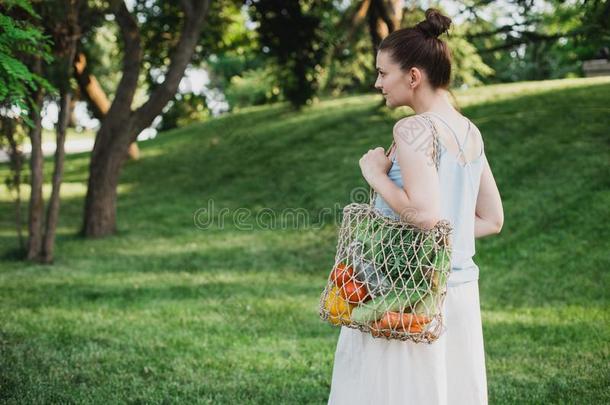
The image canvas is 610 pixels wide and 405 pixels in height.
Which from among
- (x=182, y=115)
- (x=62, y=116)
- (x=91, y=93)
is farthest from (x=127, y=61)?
(x=182, y=115)

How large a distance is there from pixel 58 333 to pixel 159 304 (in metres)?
1.44

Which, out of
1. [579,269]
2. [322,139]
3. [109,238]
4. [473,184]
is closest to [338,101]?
[322,139]

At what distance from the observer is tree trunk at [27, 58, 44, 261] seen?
898 cm

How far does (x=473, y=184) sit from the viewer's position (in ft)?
8.29

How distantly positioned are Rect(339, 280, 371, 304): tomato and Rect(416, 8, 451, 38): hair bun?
93 cm

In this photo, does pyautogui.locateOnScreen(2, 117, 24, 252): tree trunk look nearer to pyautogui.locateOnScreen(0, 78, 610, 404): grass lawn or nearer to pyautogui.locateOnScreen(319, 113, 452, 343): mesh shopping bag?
pyautogui.locateOnScreen(0, 78, 610, 404): grass lawn

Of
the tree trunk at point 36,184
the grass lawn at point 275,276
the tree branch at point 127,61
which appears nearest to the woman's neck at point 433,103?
the grass lawn at point 275,276

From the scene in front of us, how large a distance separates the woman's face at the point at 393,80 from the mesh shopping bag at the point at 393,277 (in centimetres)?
23

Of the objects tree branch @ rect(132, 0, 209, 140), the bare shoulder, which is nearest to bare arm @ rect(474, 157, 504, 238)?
the bare shoulder

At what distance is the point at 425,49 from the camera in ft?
7.88

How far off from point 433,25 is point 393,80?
0.80 ft

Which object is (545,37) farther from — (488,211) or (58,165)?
(488,211)

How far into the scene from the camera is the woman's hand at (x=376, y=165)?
2.43 m

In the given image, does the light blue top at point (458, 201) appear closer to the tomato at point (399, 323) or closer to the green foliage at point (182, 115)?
the tomato at point (399, 323)
